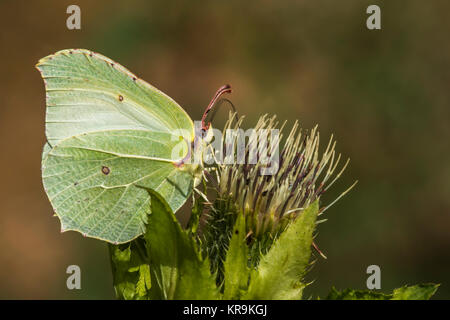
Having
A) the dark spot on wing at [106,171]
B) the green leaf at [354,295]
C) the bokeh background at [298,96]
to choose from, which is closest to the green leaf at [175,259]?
the green leaf at [354,295]

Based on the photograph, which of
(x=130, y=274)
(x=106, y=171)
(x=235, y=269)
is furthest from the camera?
(x=106, y=171)

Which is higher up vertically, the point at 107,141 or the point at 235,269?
the point at 107,141

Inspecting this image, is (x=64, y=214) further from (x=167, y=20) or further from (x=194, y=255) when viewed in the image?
(x=167, y=20)

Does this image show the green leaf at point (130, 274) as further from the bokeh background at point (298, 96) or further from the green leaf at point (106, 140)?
the bokeh background at point (298, 96)

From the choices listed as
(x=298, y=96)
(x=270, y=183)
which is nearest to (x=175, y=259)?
(x=270, y=183)

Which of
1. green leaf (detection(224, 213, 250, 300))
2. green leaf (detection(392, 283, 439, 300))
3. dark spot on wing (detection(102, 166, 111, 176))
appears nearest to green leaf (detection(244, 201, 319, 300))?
green leaf (detection(224, 213, 250, 300))

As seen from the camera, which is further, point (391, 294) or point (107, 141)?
point (107, 141)

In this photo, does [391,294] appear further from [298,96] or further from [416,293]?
[298,96]
